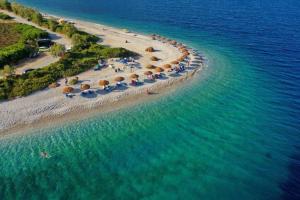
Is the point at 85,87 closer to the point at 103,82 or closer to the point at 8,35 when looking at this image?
the point at 103,82

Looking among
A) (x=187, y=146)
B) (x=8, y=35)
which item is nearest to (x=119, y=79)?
(x=187, y=146)

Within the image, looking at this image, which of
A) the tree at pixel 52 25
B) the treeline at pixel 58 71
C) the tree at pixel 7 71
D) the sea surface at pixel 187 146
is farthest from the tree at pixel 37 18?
the sea surface at pixel 187 146

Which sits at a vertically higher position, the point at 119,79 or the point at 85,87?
the point at 119,79

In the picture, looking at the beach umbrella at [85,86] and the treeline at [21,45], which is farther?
the treeline at [21,45]

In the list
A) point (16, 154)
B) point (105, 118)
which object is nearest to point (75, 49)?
point (105, 118)

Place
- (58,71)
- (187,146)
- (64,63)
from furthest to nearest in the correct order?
(64,63) < (58,71) < (187,146)

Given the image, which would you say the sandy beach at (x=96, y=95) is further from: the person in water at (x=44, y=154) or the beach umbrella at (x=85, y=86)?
the person in water at (x=44, y=154)

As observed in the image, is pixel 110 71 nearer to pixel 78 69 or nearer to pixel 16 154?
pixel 78 69
